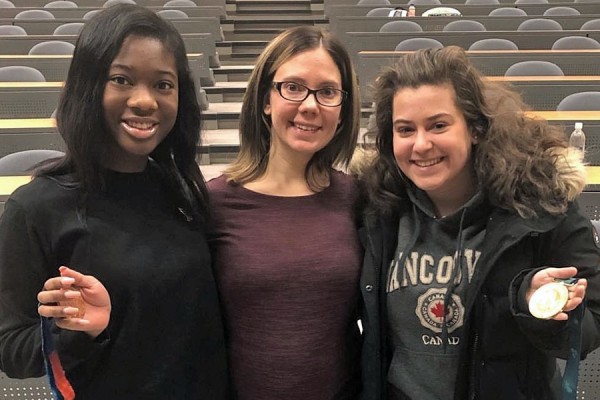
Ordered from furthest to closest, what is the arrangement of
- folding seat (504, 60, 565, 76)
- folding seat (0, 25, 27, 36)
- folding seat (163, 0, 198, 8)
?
1. folding seat (163, 0, 198, 8)
2. folding seat (0, 25, 27, 36)
3. folding seat (504, 60, 565, 76)

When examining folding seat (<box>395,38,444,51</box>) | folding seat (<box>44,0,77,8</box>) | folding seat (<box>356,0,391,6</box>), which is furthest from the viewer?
folding seat (<box>356,0,391,6</box>)

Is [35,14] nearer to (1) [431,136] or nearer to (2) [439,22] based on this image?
(2) [439,22]

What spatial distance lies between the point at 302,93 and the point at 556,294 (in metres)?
0.73

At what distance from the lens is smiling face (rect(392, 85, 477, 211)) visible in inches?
47.8

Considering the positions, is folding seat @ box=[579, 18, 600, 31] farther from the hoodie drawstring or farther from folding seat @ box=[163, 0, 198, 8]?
the hoodie drawstring

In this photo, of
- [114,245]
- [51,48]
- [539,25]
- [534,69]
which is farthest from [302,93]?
[539,25]

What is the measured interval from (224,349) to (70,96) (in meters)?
0.67

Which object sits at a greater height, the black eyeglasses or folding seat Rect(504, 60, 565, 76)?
the black eyeglasses

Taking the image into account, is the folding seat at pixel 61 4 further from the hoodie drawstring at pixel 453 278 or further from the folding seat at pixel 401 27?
the hoodie drawstring at pixel 453 278

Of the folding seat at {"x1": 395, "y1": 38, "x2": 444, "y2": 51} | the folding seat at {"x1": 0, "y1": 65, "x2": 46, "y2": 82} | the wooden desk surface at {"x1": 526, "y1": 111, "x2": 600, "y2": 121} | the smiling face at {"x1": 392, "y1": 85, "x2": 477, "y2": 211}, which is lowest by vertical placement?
the wooden desk surface at {"x1": 526, "y1": 111, "x2": 600, "y2": 121}

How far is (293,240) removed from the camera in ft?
4.39

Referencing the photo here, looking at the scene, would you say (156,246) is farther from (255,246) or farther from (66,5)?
(66,5)

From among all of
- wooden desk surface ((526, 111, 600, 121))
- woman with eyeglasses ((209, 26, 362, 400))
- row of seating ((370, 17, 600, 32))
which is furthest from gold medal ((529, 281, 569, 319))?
row of seating ((370, 17, 600, 32))

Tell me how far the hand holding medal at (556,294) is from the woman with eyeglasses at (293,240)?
0.44 meters
